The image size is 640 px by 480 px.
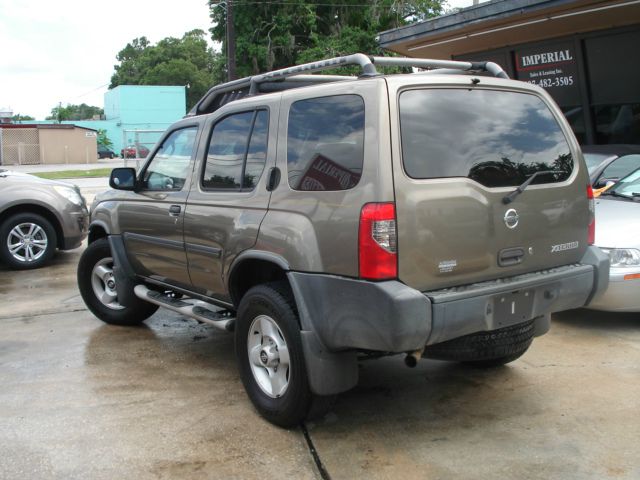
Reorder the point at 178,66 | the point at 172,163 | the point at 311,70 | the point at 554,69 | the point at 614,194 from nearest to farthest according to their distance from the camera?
the point at 311,70
the point at 172,163
the point at 614,194
the point at 554,69
the point at 178,66

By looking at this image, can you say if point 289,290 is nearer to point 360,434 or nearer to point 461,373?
point 360,434

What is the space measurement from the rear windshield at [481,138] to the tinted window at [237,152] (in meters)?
1.04

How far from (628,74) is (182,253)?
10.4m

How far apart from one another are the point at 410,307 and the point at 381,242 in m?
0.34

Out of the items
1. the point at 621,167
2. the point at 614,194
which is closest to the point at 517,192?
the point at 614,194

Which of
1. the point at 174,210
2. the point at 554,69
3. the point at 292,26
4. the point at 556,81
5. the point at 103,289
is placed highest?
the point at 292,26

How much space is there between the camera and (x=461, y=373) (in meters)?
4.64

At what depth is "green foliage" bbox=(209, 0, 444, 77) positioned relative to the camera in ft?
93.8

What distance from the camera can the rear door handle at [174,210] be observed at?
15.1 ft

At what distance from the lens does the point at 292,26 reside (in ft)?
99.0

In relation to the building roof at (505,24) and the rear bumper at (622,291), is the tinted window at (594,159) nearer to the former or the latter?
the building roof at (505,24)

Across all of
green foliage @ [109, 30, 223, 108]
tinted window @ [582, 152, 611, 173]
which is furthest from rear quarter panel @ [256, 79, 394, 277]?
green foliage @ [109, 30, 223, 108]

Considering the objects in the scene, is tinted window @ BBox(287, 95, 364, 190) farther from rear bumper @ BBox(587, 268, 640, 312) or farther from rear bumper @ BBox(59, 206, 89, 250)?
rear bumper @ BBox(59, 206, 89, 250)

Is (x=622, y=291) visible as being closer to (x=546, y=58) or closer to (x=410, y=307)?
(x=410, y=307)
